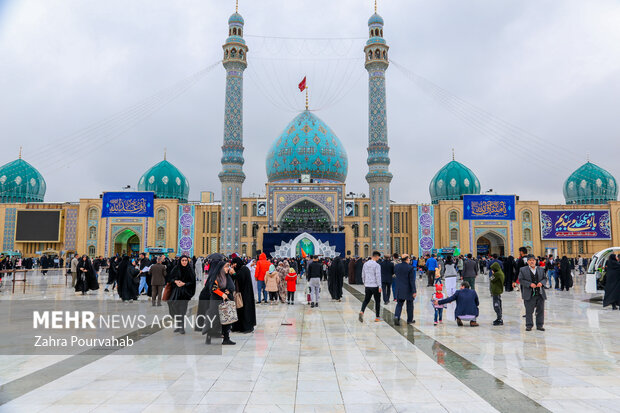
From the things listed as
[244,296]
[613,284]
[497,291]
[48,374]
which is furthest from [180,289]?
[613,284]

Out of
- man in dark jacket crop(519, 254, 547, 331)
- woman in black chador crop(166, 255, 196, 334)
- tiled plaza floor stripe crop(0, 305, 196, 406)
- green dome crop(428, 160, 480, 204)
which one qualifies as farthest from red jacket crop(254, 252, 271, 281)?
green dome crop(428, 160, 480, 204)

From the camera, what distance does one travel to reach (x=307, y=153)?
104 ft

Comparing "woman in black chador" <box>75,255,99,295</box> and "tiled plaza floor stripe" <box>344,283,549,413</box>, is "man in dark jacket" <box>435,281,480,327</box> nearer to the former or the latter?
"tiled plaza floor stripe" <box>344,283,549,413</box>

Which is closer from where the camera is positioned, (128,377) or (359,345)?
(128,377)

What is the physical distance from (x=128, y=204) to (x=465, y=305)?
87.7 ft

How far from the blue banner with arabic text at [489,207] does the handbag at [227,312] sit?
83.8ft

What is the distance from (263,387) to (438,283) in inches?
169

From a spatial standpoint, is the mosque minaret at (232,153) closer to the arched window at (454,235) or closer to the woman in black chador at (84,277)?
the arched window at (454,235)

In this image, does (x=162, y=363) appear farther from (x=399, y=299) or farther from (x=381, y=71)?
(x=381, y=71)

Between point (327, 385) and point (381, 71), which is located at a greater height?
point (381, 71)

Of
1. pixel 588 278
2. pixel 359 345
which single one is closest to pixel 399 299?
pixel 359 345

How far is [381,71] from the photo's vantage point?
2803 cm

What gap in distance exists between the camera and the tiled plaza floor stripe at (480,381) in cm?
312

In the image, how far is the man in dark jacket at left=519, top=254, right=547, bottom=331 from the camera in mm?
6160
